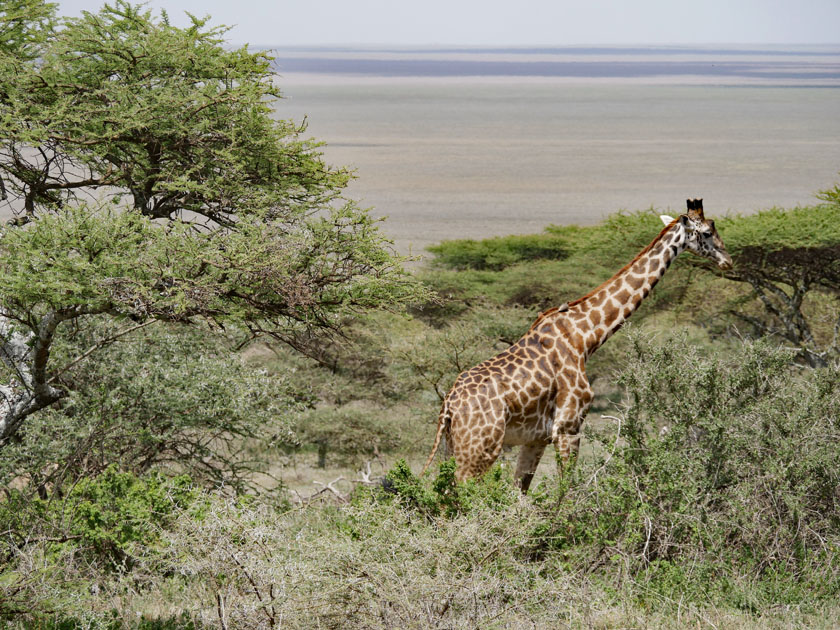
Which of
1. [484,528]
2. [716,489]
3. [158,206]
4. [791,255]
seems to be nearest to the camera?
[484,528]

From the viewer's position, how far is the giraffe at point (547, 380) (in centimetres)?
830

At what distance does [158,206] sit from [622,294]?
16.5 feet

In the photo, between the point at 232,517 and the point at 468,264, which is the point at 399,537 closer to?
the point at 232,517

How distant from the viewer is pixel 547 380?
341 inches

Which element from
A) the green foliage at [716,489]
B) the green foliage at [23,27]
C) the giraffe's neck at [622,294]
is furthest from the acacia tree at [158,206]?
the green foliage at [716,489]

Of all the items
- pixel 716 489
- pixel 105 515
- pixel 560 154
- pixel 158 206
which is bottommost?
pixel 560 154

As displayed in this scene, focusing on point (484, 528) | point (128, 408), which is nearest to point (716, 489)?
point (484, 528)

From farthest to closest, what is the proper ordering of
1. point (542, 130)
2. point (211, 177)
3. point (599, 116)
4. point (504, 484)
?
point (599, 116)
point (542, 130)
point (211, 177)
point (504, 484)

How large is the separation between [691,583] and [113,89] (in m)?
6.92

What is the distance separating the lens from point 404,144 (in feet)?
330

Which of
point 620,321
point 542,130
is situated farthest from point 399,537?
point 542,130

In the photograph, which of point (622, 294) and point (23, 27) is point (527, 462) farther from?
point (23, 27)

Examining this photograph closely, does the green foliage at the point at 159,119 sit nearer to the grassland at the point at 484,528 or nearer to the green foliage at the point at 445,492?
the grassland at the point at 484,528

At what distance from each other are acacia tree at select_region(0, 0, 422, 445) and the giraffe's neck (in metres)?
1.72
